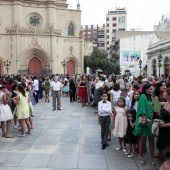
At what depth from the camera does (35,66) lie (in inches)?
1636

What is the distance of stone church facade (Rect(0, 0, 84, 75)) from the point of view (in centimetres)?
3828

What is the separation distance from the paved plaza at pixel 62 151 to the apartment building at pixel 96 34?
89.9m

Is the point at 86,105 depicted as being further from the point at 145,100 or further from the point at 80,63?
the point at 80,63

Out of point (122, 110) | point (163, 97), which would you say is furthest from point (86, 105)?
point (163, 97)

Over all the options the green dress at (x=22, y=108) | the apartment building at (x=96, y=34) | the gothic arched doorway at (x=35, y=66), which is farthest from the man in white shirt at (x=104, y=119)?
the apartment building at (x=96, y=34)

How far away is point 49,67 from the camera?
40.2 m

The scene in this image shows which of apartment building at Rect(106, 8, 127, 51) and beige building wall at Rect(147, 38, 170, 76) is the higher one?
apartment building at Rect(106, 8, 127, 51)

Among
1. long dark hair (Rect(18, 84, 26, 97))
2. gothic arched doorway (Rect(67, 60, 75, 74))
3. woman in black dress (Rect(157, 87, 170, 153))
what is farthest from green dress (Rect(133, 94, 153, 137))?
gothic arched doorway (Rect(67, 60, 75, 74))

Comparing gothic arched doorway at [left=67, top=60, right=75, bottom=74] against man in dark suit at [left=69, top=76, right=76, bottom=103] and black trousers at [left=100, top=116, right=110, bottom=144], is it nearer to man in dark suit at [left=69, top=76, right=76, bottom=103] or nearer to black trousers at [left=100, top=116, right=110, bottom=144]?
man in dark suit at [left=69, top=76, right=76, bottom=103]

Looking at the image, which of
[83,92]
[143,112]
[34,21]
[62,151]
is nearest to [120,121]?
[143,112]

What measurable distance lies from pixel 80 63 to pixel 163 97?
121 ft

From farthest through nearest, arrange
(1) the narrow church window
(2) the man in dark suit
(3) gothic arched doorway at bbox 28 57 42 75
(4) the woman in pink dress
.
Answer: (1) the narrow church window < (3) gothic arched doorway at bbox 28 57 42 75 < (2) the man in dark suit < (4) the woman in pink dress

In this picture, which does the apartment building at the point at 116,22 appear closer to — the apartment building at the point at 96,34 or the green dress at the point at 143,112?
the apartment building at the point at 96,34

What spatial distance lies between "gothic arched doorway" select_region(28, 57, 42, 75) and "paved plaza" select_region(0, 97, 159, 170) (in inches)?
1267
